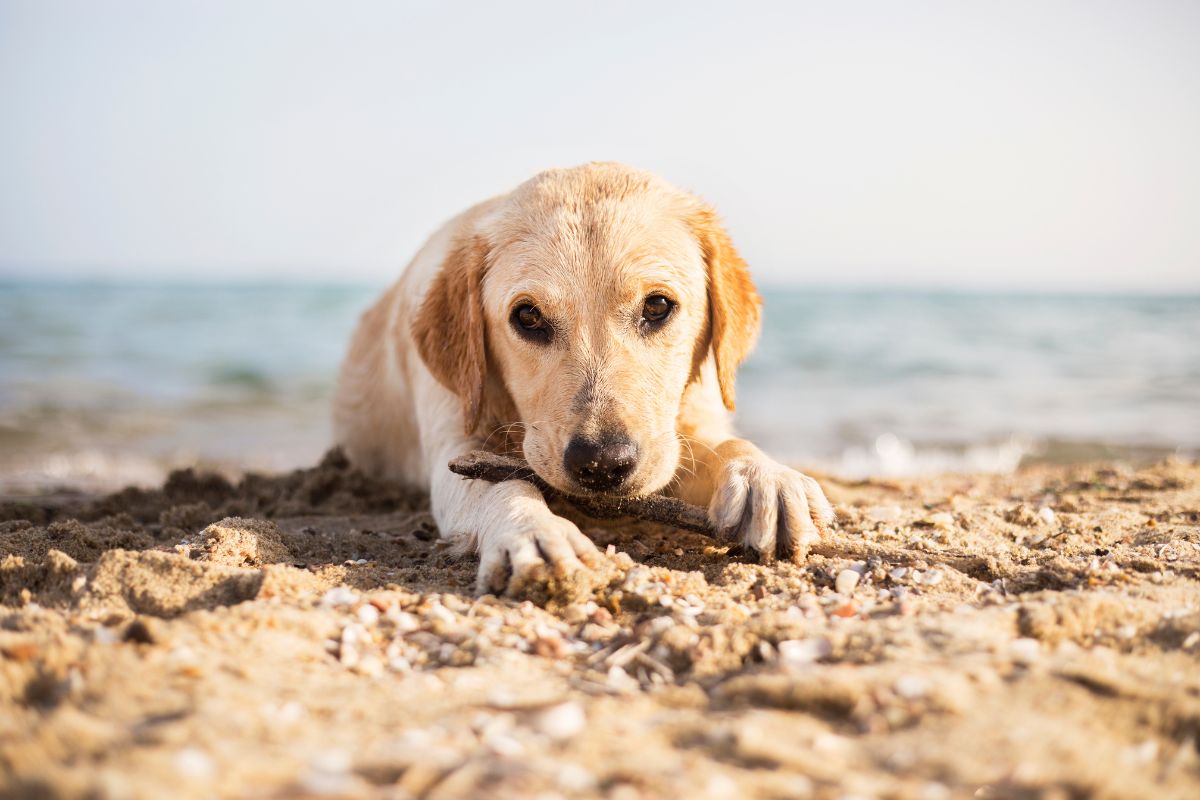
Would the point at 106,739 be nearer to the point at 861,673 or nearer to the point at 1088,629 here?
the point at 861,673

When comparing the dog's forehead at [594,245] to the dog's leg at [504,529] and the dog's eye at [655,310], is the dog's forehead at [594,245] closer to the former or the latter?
the dog's eye at [655,310]

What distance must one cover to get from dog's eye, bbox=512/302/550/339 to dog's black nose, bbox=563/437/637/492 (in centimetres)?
71

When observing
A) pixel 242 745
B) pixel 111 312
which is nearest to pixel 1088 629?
pixel 242 745

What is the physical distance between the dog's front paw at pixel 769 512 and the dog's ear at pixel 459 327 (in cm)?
135

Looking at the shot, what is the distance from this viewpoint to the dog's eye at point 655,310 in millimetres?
3881

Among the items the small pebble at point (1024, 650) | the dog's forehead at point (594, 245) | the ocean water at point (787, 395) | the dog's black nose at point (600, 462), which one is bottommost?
the ocean water at point (787, 395)

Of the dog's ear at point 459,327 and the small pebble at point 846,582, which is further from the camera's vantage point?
the dog's ear at point 459,327

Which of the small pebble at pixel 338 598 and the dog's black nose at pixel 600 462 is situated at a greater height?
the dog's black nose at pixel 600 462

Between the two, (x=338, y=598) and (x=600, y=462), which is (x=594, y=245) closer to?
(x=600, y=462)

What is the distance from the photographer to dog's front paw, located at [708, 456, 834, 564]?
10.7 ft

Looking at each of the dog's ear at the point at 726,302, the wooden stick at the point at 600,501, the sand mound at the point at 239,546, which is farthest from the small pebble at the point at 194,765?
the dog's ear at the point at 726,302

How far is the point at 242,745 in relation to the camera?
172 cm

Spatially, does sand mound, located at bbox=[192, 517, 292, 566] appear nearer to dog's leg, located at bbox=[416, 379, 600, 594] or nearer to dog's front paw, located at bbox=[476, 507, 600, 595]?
dog's leg, located at bbox=[416, 379, 600, 594]

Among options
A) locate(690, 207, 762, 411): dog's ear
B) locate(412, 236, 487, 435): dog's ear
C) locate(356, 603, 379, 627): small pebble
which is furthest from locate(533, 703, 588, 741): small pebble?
locate(690, 207, 762, 411): dog's ear
